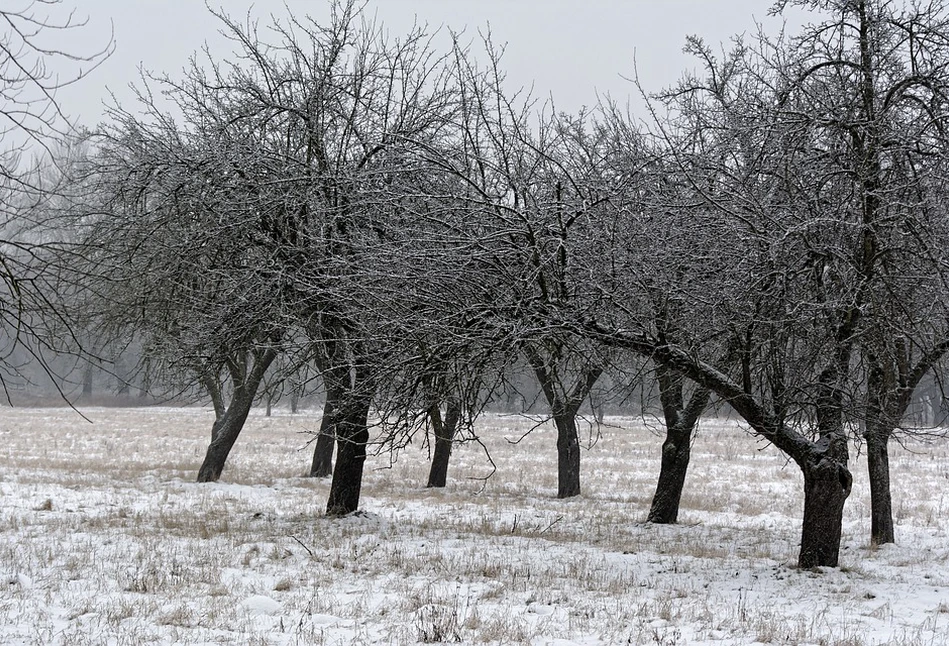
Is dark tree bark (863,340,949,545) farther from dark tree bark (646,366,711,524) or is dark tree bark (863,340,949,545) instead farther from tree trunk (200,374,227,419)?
tree trunk (200,374,227,419)

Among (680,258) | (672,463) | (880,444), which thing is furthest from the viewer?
(672,463)

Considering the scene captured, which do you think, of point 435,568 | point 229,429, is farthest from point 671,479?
point 229,429

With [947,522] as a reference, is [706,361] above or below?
above

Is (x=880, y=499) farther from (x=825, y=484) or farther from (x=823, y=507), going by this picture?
(x=825, y=484)

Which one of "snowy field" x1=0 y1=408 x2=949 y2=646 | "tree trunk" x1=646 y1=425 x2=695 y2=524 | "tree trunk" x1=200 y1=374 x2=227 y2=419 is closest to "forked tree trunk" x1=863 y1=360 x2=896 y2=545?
"snowy field" x1=0 y1=408 x2=949 y2=646

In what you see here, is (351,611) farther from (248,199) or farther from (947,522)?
(947,522)

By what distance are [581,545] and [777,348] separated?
3.85m

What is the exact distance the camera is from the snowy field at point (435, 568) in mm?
5902

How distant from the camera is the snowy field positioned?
19.4 ft

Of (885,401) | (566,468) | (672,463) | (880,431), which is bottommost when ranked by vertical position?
(566,468)

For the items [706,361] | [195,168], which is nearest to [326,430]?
[195,168]

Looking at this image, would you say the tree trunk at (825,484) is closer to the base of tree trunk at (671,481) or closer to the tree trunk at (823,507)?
the tree trunk at (823,507)

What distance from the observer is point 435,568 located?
318 inches

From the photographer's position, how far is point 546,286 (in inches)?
294
